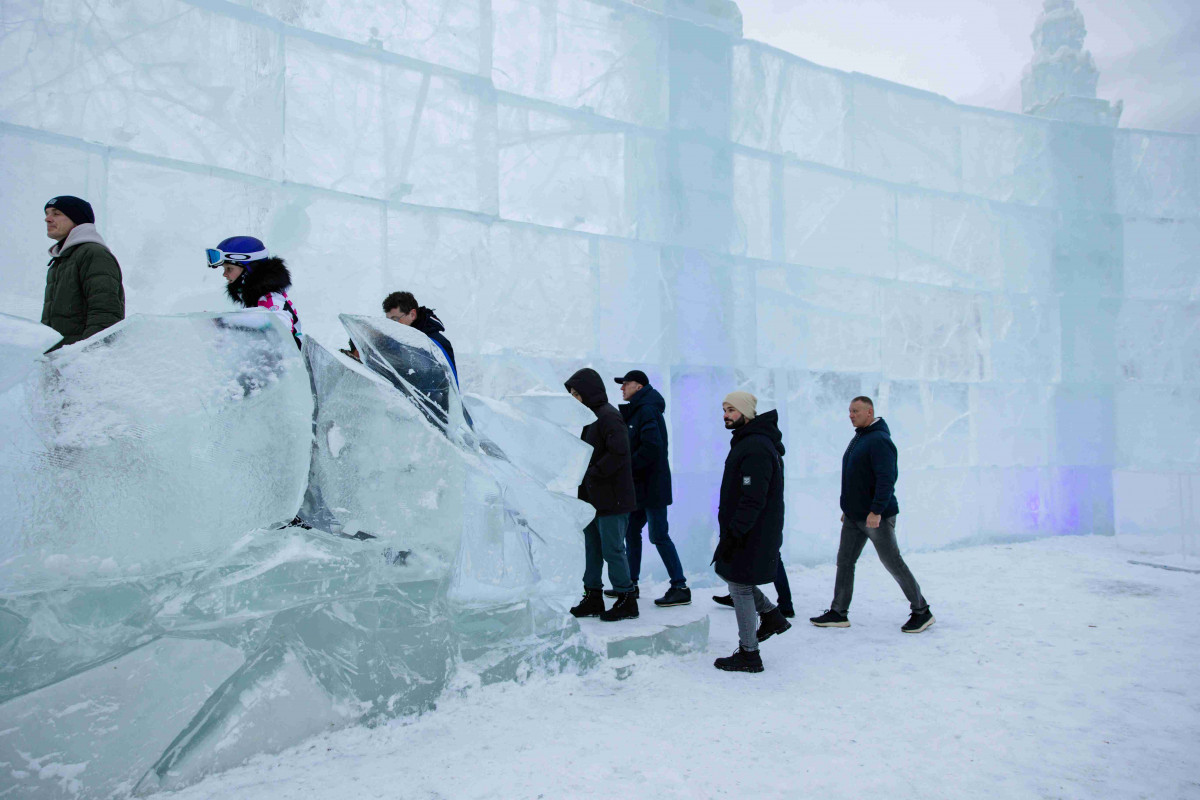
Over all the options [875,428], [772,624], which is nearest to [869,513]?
→ [875,428]

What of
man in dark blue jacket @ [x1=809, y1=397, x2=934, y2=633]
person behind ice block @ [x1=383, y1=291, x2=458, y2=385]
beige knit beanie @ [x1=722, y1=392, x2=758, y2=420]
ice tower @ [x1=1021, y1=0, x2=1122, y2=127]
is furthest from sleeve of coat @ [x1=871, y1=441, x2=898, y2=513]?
ice tower @ [x1=1021, y1=0, x2=1122, y2=127]

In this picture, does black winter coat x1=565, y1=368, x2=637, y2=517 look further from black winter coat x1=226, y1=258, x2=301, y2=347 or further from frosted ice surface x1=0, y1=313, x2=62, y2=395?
frosted ice surface x1=0, y1=313, x2=62, y2=395

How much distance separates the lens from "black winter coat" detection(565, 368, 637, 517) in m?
4.59

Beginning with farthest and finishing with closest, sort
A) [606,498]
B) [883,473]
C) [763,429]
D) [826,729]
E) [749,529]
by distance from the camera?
[883,473] → [606,498] → [763,429] → [749,529] → [826,729]

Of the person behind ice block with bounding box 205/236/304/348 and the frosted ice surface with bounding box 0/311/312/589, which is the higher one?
the person behind ice block with bounding box 205/236/304/348

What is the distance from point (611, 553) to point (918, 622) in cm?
193

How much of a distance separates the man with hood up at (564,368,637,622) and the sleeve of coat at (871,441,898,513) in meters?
1.46

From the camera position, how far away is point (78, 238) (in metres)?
3.02

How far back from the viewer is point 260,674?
2840mm

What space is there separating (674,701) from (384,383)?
1874mm

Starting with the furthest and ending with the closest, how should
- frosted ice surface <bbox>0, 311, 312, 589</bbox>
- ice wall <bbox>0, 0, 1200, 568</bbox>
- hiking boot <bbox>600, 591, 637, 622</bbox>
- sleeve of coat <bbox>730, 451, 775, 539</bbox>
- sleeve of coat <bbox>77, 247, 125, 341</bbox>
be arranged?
hiking boot <bbox>600, 591, 637, 622</bbox> < ice wall <bbox>0, 0, 1200, 568</bbox> < sleeve of coat <bbox>730, 451, 775, 539</bbox> < sleeve of coat <bbox>77, 247, 125, 341</bbox> < frosted ice surface <bbox>0, 311, 312, 589</bbox>

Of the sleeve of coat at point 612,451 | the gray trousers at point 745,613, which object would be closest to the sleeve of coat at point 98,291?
the sleeve of coat at point 612,451

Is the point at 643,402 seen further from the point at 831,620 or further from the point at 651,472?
the point at 831,620

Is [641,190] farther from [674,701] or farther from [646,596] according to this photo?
[674,701]
